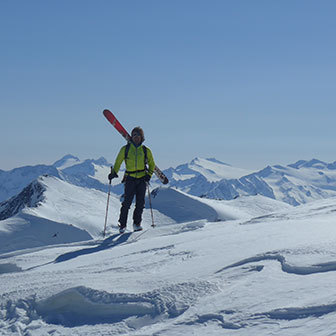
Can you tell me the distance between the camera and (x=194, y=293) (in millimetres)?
4766

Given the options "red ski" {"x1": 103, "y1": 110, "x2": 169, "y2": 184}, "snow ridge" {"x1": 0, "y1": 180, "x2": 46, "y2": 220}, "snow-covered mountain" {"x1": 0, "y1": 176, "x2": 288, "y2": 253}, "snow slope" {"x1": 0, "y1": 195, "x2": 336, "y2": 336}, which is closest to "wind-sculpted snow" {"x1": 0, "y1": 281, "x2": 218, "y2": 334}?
"snow slope" {"x1": 0, "y1": 195, "x2": 336, "y2": 336}

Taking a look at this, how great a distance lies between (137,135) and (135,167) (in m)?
0.85

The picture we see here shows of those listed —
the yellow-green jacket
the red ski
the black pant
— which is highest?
the red ski

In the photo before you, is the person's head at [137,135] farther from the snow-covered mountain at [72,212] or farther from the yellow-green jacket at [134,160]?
the snow-covered mountain at [72,212]

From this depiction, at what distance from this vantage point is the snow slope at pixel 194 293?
3.97 m

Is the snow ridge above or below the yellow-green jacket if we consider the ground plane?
above

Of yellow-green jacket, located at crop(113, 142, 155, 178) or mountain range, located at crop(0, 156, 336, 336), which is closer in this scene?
mountain range, located at crop(0, 156, 336, 336)

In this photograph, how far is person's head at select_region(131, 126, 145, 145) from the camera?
38.0 feet

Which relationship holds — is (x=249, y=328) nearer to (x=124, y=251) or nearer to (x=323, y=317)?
(x=323, y=317)

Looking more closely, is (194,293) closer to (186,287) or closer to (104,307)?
(186,287)

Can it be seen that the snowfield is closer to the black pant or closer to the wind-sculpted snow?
the wind-sculpted snow

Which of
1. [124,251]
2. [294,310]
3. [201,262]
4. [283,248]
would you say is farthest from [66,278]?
[294,310]

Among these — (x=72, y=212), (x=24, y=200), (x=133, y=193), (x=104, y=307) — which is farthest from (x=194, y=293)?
(x=24, y=200)

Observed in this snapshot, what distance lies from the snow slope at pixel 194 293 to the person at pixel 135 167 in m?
4.64
